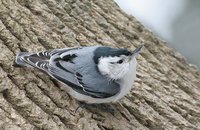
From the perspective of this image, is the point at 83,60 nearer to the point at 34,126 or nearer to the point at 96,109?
the point at 96,109

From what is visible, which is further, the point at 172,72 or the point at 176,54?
the point at 176,54

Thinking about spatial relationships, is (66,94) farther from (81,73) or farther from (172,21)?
(172,21)

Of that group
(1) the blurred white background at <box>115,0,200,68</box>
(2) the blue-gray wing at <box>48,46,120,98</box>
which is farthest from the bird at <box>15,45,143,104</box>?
(1) the blurred white background at <box>115,0,200,68</box>

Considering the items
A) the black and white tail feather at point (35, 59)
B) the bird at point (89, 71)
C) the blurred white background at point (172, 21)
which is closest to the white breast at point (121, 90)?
the bird at point (89, 71)

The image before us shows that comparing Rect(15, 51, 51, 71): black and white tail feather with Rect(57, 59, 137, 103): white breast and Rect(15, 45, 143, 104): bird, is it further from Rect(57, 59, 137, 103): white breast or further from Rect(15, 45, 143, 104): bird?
Rect(57, 59, 137, 103): white breast

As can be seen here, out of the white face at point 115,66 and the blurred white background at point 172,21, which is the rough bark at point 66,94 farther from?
the blurred white background at point 172,21

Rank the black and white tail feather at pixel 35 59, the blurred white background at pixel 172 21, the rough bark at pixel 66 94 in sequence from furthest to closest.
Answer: the blurred white background at pixel 172 21, the black and white tail feather at pixel 35 59, the rough bark at pixel 66 94

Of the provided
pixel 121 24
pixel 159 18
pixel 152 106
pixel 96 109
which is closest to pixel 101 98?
pixel 96 109

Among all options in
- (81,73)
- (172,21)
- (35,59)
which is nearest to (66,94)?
(81,73)
